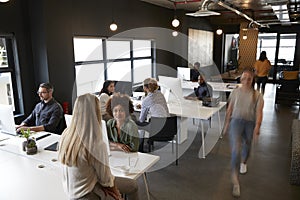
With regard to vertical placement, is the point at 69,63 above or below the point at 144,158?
above

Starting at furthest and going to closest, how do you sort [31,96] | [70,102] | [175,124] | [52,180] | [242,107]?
[70,102], [31,96], [175,124], [242,107], [52,180]

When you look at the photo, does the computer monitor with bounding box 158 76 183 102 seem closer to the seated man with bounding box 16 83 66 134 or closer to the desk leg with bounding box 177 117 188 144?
the desk leg with bounding box 177 117 188 144

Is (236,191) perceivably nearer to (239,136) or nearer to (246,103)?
(239,136)

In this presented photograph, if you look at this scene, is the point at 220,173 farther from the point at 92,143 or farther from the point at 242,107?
the point at 92,143

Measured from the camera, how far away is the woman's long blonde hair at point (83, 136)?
1.62 metres

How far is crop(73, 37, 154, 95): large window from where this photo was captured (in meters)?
5.08

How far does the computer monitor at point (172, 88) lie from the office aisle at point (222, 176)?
888mm

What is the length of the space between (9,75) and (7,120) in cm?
164

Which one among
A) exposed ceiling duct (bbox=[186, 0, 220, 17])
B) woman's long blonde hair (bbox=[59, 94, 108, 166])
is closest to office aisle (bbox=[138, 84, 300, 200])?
woman's long blonde hair (bbox=[59, 94, 108, 166])

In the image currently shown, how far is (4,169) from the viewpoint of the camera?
7.04 feet

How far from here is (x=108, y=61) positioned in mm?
5754

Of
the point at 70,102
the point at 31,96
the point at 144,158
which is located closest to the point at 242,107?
the point at 144,158

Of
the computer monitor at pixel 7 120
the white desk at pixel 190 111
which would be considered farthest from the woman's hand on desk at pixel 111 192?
the white desk at pixel 190 111

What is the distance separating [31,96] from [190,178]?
2968 mm
